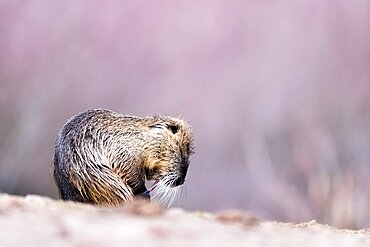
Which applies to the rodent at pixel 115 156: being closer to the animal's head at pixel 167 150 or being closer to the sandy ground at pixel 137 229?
the animal's head at pixel 167 150

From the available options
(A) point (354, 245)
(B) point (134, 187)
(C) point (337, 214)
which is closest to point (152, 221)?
(A) point (354, 245)

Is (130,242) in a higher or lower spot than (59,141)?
lower

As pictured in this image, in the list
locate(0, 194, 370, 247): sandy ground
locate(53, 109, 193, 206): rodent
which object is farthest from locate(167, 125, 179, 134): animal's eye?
locate(0, 194, 370, 247): sandy ground

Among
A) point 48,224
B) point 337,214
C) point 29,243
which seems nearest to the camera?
point 29,243

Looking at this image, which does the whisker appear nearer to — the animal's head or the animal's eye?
the animal's head

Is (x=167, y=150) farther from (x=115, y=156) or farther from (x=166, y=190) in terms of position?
(x=115, y=156)

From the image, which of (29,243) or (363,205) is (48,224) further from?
(363,205)

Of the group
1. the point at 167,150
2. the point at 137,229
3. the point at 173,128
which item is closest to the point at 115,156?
the point at 167,150
